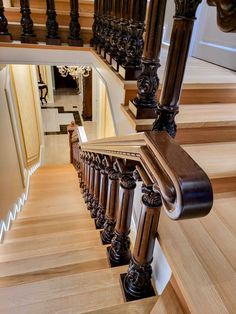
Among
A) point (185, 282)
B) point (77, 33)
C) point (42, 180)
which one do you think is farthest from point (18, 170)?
point (185, 282)

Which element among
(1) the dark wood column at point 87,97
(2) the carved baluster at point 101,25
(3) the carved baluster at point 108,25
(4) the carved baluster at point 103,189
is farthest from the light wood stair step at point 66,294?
(1) the dark wood column at point 87,97

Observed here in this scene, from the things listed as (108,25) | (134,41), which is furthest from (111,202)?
(108,25)

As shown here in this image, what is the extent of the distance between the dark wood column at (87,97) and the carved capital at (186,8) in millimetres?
7179

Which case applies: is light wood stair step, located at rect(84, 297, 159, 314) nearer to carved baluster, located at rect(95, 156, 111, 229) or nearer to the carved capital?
carved baluster, located at rect(95, 156, 111, 229)

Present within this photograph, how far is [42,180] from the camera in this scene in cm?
443

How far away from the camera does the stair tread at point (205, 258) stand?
0.78m

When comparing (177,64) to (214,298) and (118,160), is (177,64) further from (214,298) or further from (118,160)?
(214,298)

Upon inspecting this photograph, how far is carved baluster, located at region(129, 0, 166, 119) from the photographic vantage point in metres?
1.01

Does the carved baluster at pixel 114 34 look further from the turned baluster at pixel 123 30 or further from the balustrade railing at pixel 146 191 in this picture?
the balustrade railing at pixel 146 191

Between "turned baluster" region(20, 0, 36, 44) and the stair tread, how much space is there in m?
2.37

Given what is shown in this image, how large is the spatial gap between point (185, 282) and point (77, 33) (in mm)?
2587

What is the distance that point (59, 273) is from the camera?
127 centimetres

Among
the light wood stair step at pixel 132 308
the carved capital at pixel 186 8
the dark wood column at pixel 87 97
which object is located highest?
the carved capital at pixel 186 8

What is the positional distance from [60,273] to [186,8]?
4.26 feet
